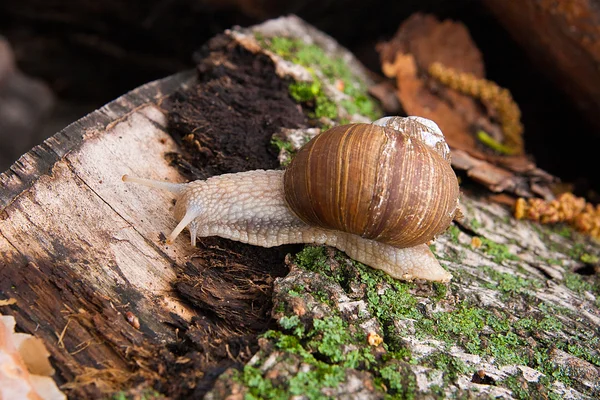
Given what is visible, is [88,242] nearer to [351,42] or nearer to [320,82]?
[320,82]

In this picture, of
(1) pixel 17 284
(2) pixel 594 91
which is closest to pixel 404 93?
(2) pixel 594 91

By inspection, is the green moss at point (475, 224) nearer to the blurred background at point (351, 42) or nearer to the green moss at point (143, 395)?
the blurred background at point (351, 42)

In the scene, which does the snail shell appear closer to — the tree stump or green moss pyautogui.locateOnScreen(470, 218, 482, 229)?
the tree stump

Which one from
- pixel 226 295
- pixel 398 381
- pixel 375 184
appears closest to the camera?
pixel 398 381

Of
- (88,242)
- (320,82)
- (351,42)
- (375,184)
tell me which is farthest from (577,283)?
(351,42)

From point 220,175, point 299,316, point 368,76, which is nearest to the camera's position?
point 299,316

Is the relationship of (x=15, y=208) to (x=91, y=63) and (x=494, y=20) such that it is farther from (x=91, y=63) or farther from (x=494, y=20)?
(x=494, y=20)

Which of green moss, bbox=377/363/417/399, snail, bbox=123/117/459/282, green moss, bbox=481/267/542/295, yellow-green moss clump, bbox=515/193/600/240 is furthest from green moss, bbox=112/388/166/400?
yellow-green moss clump, bbox=515/193/600/240
